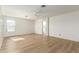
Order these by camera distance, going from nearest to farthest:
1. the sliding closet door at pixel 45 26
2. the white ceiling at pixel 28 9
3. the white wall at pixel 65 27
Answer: the white ceiling at pixel 28 9 < the sliding closet door at pixel 45 26 < the white wall at pixel 65 27

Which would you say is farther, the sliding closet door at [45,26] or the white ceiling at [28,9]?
the sliding closet door at [45,26]

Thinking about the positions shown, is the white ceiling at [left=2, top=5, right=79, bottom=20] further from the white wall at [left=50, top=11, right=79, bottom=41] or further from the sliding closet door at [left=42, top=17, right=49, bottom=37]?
the white wall at [left=50, top=11, right=79, bottom=41]

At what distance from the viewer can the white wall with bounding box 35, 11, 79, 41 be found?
2516 millimetres

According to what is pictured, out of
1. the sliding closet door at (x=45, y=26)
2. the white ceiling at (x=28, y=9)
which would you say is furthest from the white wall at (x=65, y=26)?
the white ceiling at (x=28, y=9)

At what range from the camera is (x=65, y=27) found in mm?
2688

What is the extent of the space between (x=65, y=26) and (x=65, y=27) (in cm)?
4

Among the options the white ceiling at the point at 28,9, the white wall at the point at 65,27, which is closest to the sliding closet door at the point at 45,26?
the white wall at the point at 65,27

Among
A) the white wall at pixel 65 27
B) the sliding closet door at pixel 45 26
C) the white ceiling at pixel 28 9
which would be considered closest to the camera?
the white ceiling at pixel 28 9

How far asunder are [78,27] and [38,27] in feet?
5.09

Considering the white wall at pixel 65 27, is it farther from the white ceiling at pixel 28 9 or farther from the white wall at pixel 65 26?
the white ceiling at pixel 28 9

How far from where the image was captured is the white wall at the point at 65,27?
8.25 ft

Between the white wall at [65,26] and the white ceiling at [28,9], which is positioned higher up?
the white ceiling at [28,9]

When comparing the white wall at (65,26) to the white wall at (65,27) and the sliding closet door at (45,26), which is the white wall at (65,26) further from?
the sliding closet door at (45,26)
